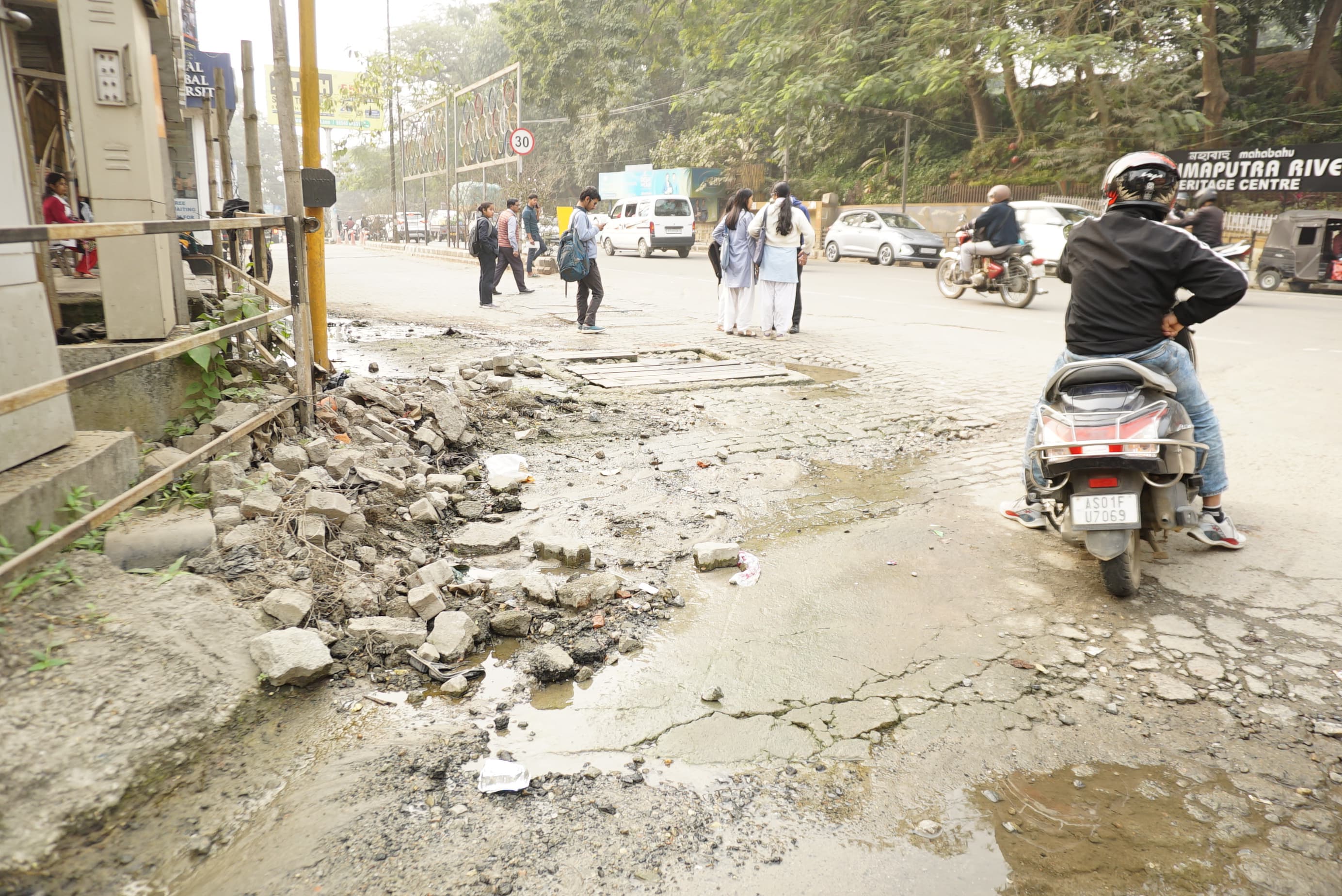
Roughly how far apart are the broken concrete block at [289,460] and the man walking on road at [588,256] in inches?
243

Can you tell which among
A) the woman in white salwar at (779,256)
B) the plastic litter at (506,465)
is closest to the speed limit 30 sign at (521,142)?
the woman in white salwar at (779,256)

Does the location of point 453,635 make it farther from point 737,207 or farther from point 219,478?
point 737,207

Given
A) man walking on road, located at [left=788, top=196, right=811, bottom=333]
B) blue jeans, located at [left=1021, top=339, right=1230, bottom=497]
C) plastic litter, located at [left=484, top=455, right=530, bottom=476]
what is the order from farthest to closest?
man walking on road, located at [left=788, top=196, right=811, bottom=333]
plastic litter, located at [left=484, top=455, right=530, bottom=476]
blue jeans, located at [left=1021, top=339, right=1230, bottom=497]

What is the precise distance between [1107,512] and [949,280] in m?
11.9

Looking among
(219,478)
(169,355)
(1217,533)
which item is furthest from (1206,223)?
(169,355)

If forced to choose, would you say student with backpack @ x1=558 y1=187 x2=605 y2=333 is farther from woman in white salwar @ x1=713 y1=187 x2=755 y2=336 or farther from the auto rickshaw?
the auto rickshaw

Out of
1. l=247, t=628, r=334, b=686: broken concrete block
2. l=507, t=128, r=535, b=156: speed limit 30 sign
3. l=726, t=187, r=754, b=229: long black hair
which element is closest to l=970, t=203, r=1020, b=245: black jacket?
l=726, t=187, r=754, b=229: long black hair

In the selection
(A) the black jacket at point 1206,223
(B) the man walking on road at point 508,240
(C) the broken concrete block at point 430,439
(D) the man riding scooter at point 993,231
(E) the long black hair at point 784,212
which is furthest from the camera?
(B) the man walking on road at point 508,240

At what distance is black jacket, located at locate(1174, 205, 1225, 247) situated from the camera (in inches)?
386

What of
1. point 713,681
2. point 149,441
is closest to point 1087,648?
point 713,681

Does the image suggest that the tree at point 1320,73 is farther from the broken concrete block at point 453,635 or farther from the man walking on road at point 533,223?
the broken concrete block at point 453,635

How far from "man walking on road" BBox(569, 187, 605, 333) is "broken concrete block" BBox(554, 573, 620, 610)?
727cm

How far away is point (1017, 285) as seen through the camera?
13.3 meters

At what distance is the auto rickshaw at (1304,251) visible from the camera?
16.1m
